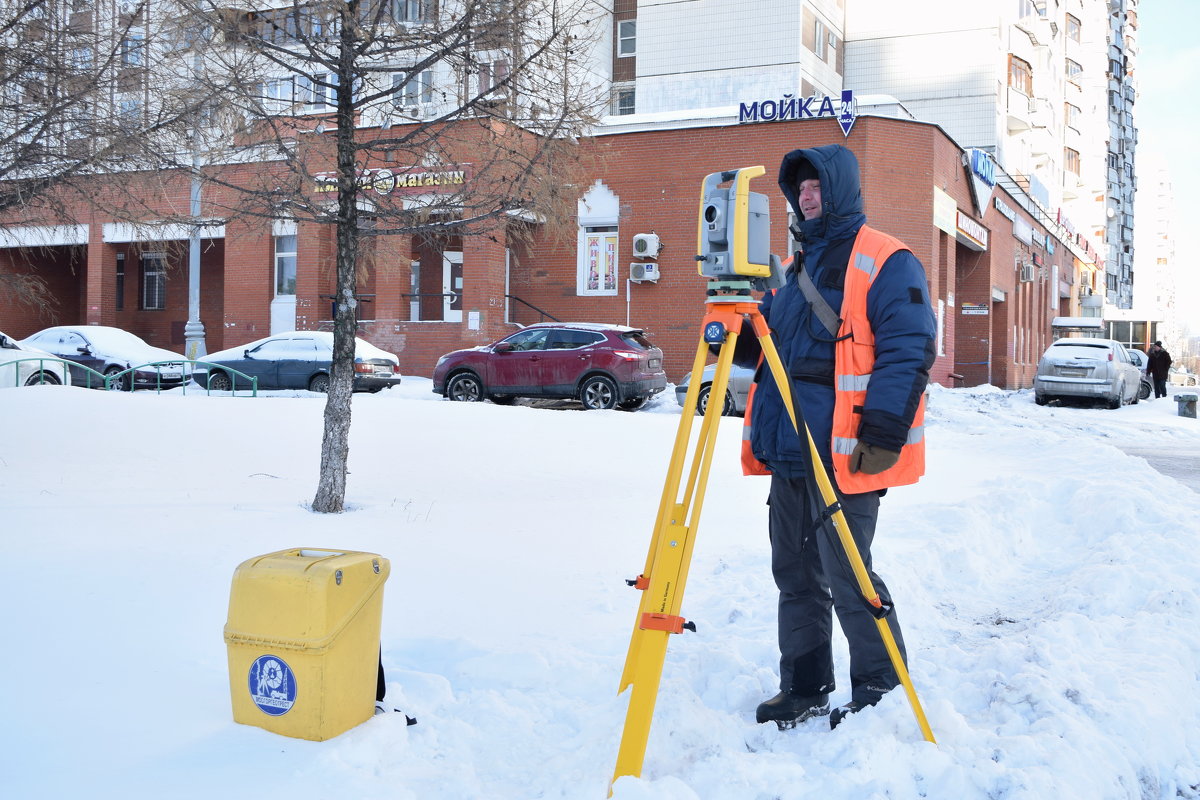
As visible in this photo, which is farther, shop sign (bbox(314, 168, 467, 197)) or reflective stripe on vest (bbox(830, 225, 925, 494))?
shop sign (bbox(314, 168, 467, 197))

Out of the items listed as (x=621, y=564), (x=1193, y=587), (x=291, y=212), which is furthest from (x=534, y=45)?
(x=1193, y=587)

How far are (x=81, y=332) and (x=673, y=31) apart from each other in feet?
71.5

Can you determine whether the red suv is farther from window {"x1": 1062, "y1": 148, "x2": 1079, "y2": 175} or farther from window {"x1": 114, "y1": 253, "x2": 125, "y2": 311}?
window {"x1": 1062, "y1": 148, "x2": 1079, "y2": 175}

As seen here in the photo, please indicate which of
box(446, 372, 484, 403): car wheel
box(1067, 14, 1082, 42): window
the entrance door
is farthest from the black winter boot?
box(1067, 14, 1082, 42): window

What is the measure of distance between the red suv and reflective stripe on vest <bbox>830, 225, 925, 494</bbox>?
14816 millimetres

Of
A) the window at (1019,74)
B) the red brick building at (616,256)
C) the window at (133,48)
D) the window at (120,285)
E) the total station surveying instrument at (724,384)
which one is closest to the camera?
the total station surveying instrument at (724,384)

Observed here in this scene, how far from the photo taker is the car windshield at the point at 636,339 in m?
18.7

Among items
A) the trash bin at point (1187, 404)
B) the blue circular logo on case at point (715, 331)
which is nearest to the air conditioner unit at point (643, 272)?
the trash bin at point (1187, 404)

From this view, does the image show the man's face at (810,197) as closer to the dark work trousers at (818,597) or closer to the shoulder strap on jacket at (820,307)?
the shoulder strap on jacket at (820,307)

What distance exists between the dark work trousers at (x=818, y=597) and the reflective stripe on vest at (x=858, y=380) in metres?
0.12

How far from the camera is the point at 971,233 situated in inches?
1162

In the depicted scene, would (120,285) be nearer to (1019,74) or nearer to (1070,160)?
(1019,74)

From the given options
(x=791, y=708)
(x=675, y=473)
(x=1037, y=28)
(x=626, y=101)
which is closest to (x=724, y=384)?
(x=675, y=473)

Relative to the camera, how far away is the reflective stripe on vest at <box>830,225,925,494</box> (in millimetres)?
3387
